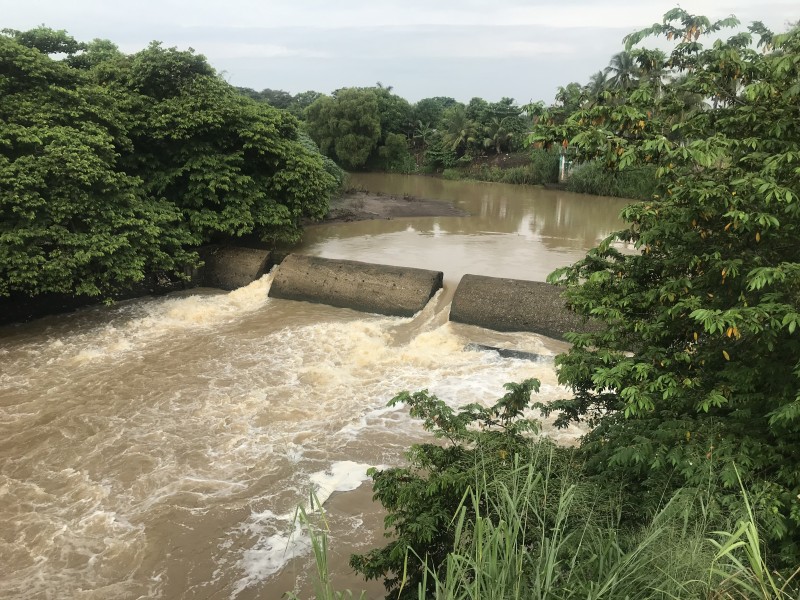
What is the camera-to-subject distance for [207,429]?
845cm

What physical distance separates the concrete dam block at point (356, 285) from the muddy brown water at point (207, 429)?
360mm

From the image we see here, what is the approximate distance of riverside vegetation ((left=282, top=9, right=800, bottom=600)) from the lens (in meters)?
3.37

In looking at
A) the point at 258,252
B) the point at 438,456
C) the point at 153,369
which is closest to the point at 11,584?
the point at 438,456

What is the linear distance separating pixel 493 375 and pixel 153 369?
610 centimetres

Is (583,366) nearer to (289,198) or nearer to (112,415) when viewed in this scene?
(112,415)

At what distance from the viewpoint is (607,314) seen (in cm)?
442

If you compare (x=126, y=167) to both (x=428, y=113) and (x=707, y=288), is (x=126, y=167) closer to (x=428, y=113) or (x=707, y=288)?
(x=707, y=288)

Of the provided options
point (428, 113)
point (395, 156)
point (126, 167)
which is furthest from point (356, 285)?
point (428, 113)

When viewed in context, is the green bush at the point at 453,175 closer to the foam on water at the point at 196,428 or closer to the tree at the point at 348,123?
the tree at the point at 348,123

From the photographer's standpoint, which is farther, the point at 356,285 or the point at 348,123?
the point at 348,123

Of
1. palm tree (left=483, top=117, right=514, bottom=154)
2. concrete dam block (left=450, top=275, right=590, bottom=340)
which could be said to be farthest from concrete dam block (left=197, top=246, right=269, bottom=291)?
palm tree (left=483, top=117, right=514, bottom=154)

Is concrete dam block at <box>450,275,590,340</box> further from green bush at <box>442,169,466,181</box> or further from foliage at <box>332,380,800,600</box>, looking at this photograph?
green bush at <box>442,169,466,181</box>

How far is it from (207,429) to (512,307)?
21.6 ft

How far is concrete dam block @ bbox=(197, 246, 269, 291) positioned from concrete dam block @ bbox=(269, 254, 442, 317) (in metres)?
0.88
